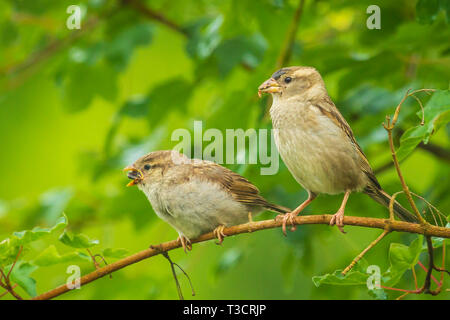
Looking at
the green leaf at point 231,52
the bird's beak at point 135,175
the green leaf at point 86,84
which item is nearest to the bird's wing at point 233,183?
the bird's beak at point 135,175

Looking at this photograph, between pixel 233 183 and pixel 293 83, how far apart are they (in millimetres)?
504

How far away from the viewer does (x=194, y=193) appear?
263 cm

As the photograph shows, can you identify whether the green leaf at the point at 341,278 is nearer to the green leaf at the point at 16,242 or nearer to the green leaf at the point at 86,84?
the green leaf at the point at 16,242

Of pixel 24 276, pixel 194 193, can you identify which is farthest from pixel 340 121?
pixel 24 276

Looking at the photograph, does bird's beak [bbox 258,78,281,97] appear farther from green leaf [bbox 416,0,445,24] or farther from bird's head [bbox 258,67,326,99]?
green leaf [bbox 416,0,445,24]

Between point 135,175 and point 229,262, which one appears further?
point 229,262

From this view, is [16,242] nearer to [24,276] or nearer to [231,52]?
[24,276]

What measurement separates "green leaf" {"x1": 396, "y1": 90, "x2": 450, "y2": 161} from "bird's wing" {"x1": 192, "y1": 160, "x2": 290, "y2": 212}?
2.69 ft

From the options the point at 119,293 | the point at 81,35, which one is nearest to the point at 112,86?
the point at 81,35

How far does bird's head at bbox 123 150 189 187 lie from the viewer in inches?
97.4

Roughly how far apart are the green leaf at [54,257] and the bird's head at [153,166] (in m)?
0.52

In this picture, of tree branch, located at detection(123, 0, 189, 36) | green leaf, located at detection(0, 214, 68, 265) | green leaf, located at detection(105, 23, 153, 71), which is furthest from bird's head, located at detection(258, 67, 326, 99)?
tree branch, located at detection(123, 0, 189, 36)

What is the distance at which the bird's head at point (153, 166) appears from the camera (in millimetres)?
2475

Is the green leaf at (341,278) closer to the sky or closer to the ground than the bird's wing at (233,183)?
closer to the ground
